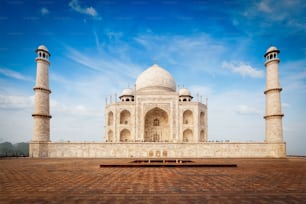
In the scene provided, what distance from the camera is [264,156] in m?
23.0

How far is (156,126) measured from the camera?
3303 cm

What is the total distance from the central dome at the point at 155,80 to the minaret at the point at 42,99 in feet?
46.6

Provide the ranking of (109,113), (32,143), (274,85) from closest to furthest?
(32,143), (274,85), (109,113)

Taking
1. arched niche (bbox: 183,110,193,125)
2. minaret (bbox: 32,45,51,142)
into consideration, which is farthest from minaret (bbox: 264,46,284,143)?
minaret (bbox: 32,45,51,142)

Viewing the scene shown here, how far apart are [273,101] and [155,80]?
1639cm

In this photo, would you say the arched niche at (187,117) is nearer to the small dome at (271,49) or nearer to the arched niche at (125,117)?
the arched niche at (125,117)

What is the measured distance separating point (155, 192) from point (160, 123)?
1101 inches

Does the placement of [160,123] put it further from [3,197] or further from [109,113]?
[3,197]

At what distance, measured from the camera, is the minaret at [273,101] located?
23438 mm

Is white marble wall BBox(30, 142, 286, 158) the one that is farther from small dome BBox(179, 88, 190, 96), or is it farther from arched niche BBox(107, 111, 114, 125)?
small dome BBox(179, 88, 190, 96)

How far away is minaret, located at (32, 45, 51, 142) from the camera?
23328 mm

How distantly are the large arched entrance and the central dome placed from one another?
3.95 meters

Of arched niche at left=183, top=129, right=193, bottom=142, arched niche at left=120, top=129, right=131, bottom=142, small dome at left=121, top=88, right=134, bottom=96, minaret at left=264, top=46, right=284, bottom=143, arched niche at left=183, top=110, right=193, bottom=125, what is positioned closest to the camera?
minaret at left=264, top=46, right=284, bottom=143

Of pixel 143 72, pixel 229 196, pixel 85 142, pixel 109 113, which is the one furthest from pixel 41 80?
pixel 229 196
